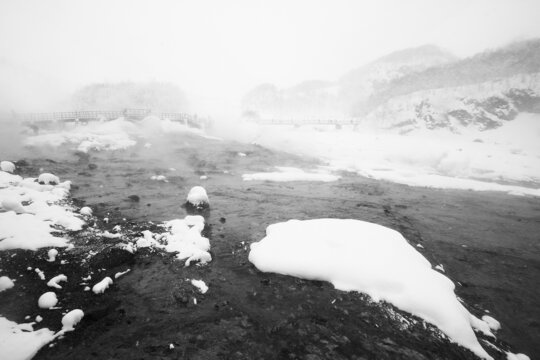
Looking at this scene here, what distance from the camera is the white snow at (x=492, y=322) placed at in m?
4.63

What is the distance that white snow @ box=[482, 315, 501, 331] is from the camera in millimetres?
4633

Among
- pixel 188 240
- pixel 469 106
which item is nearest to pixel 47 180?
pixel 188 240

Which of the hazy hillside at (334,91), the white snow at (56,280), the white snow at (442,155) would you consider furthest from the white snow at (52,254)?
the hazy hillside at (334,91)

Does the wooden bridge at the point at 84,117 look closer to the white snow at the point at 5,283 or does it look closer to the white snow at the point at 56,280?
the white snow at the point at 5,283

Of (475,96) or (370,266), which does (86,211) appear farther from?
(475,96)

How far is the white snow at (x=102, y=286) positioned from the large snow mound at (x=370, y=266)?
9.34 feet

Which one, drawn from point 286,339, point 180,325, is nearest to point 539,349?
point 286,339

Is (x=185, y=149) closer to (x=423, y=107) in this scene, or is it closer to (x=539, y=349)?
(x=539, y=349)

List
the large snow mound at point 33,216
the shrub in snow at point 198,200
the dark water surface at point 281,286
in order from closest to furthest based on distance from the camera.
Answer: the dark water surface at point 281,286 → the large snow mound at point 33,216 → the shrub in snow at point 198,200

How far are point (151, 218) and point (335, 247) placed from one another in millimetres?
5587

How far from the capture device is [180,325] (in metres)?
4.13

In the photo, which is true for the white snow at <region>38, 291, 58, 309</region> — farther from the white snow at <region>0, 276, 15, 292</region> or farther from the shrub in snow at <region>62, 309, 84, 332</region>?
the white snow at <region>0, 276, 15, 292</region>

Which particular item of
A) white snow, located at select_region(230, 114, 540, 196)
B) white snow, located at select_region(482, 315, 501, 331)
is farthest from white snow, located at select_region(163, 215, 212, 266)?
white snow, located at select_region(230, 114, 540, 196)

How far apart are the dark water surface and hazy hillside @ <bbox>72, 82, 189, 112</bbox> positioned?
148ft
